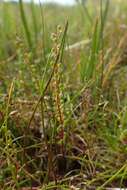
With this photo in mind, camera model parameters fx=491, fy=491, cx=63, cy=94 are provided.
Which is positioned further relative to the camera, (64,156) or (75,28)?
(75,28)

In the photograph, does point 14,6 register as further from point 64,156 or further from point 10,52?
point 64,156

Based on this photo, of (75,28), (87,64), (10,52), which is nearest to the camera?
(87,64)

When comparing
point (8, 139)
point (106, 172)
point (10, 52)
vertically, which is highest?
point (10, 52)

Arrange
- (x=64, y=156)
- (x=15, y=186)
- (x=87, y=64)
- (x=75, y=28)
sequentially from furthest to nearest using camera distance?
(x=75, y=28) < (x=87, y=64) < (x=64, y=156) < (x=15, y=186)

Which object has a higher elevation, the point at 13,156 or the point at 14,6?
the point at 14,6

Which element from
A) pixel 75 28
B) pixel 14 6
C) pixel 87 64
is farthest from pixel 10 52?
pixel 14 6

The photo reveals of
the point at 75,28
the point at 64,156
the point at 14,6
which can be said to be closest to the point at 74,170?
the point at 64,156

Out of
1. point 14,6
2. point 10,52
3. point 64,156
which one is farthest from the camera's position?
point 14,6

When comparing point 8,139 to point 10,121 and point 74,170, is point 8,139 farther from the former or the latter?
point 74,170

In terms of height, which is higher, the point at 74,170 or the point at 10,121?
the point at 10,121

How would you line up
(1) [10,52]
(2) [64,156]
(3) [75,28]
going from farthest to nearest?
(3) [75,28]
(1) [10,52]
(2) [64,156]
